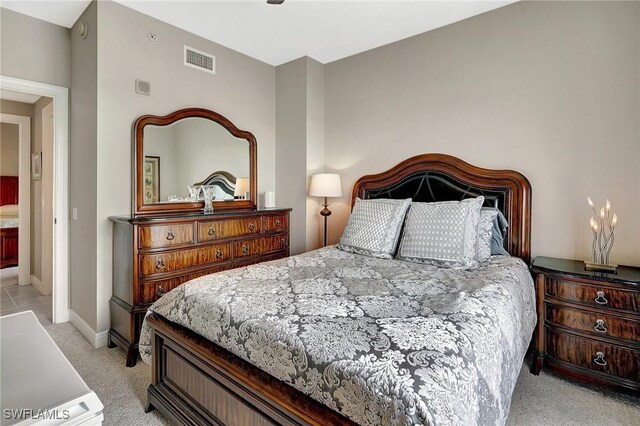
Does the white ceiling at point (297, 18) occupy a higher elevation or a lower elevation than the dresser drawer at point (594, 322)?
higher

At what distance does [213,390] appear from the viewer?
1.52 m

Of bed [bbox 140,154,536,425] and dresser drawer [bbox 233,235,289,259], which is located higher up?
dresser drawer [bbox 233,235,289,259]

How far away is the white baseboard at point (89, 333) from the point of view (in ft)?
9.05

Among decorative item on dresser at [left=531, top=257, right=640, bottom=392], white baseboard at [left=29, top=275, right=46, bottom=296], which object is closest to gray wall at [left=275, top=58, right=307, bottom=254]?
decorative item on dresser at [left=531, top=257, right=640, bottom=392]

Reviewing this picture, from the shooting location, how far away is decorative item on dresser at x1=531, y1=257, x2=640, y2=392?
1.98 m

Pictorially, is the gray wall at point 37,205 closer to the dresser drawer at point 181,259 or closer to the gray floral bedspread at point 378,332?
the dresser drawer at point 181,259

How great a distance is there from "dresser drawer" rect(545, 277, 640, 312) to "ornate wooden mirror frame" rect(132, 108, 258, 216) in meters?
2.94

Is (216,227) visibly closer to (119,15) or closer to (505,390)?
(119,15)

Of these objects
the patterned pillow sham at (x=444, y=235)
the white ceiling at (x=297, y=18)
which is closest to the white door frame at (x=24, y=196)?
the white ceiling at (x=297, y=18)

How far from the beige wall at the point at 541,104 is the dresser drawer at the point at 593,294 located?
51cm

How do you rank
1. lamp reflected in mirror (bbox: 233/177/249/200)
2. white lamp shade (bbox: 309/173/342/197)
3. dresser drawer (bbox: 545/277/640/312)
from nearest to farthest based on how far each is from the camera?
dresser drawer (bbox: 545/277/640/312)
white lamp shade (bbox: 309/173/342/197)
lamp reflected in mirror (bbox: 233/177/249/200)

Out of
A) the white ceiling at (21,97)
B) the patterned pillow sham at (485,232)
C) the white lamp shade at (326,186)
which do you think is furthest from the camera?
the white ceiling at (21,97)

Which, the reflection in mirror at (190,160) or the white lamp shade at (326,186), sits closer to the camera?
the reflection in mirror at (190,160)

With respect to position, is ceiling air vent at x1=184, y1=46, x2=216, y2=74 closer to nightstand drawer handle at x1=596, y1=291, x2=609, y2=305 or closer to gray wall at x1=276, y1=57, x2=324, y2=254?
gray wall at x1=276, y1=57, x2=324, y2=254
